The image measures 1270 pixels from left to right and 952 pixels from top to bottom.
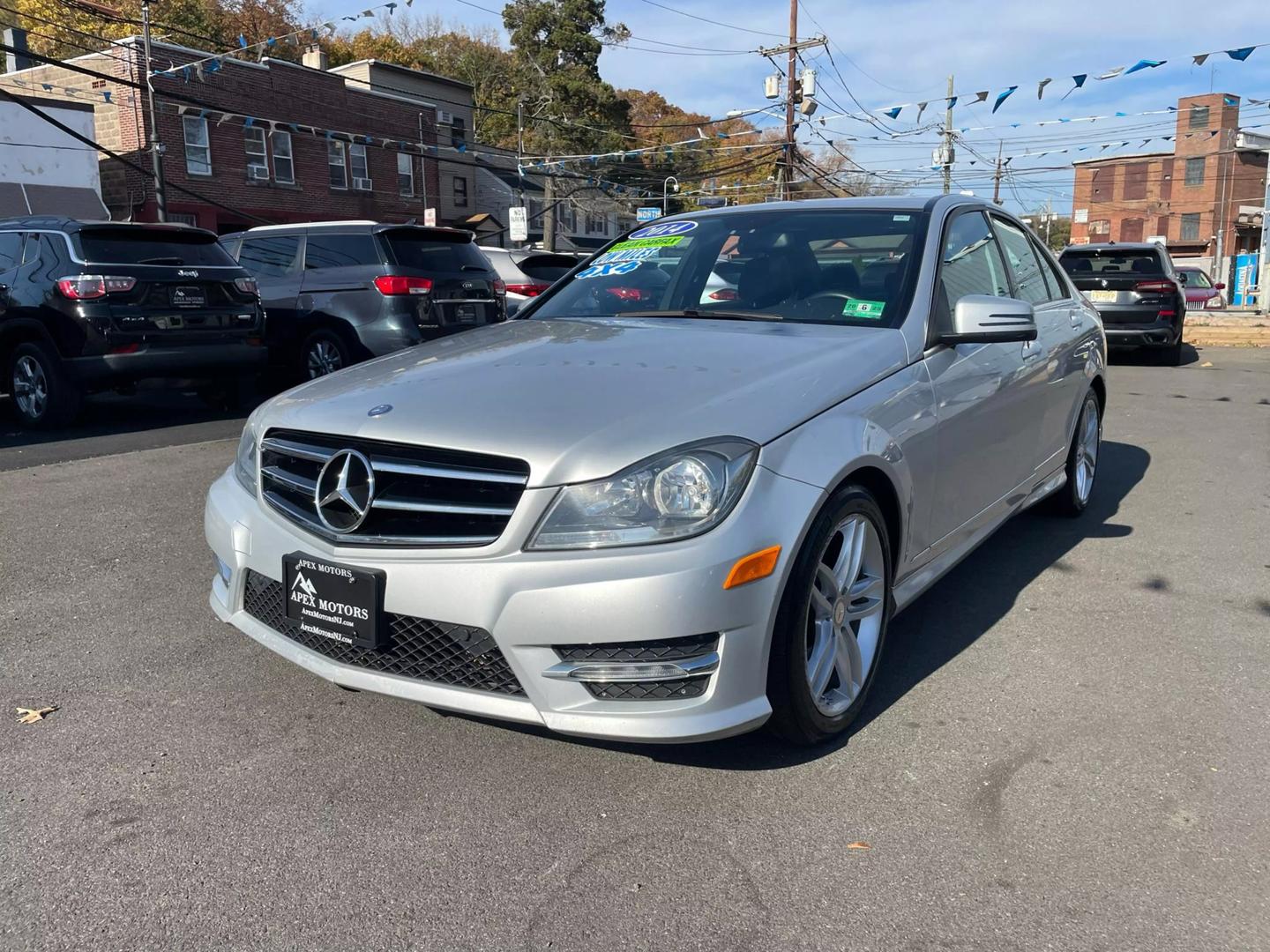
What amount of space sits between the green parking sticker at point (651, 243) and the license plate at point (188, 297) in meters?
5.25

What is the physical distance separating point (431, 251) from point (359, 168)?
24.1m

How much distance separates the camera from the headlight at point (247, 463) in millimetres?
3148

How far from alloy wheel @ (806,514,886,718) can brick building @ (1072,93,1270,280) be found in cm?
6570

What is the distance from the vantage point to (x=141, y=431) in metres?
8.58

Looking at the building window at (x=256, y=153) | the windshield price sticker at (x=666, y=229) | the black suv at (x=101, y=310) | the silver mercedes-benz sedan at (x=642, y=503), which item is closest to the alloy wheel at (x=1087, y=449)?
the silver mercedes-benz sedan at (x=642, y=503)

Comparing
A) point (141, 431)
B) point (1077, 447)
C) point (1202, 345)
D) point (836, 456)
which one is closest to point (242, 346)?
point (141, 431)

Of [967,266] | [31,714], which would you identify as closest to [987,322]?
[967,266]

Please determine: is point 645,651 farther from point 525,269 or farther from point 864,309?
point 525,269

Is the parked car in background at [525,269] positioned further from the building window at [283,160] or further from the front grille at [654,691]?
the building window at [283,160]

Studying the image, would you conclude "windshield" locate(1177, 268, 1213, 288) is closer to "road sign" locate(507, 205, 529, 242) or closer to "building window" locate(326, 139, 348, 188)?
"road sign" locate(507, 205, 529, 242)

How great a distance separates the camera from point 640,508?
2488mm

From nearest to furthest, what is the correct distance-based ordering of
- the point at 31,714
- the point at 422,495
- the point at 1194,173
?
1. the point at 422,495
2. the point at 31,714
3. the point at 1194,173

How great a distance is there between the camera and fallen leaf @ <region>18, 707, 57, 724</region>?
10.3 feet

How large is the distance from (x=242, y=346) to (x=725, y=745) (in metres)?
7.33
